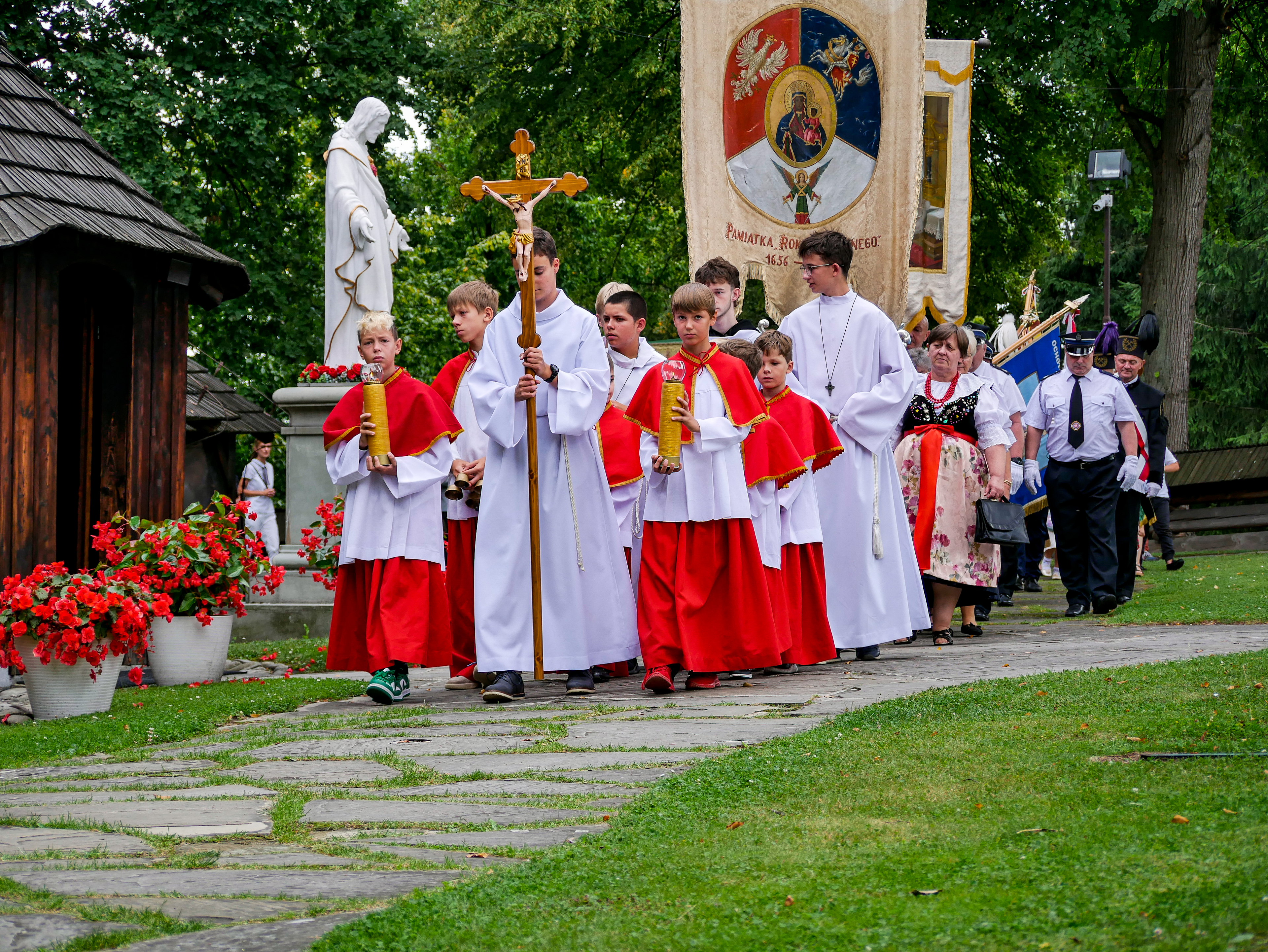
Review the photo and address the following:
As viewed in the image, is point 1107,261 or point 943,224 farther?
point 1107,261

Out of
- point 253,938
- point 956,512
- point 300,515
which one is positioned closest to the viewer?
point 253,938

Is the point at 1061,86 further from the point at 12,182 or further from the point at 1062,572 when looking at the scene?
the point at 12,182

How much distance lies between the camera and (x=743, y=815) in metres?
4.05

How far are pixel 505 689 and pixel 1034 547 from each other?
29.9ft

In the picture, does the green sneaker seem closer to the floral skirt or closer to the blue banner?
the floral skirt

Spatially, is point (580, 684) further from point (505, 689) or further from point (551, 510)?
point (551, 510)

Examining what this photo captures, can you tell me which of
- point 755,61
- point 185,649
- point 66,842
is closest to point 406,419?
point 185,649

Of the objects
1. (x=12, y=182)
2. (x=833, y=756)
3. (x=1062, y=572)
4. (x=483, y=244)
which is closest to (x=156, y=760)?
(x=833, y=756)

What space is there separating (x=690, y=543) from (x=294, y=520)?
647 cm

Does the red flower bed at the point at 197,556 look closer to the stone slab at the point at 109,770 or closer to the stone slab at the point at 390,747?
the stone slab at the point at 109,770

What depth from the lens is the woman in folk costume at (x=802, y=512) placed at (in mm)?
8602

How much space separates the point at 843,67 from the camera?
1212 cm

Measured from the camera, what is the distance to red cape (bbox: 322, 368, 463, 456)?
8047 mm

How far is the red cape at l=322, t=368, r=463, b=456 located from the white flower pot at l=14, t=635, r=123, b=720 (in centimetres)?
172
